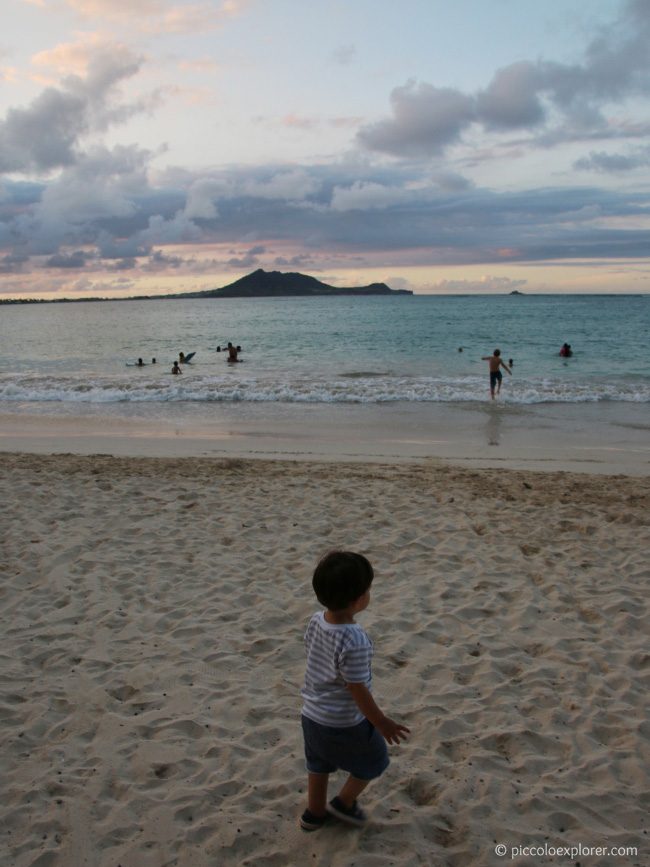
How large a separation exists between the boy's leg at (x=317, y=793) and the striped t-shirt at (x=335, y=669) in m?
0.37

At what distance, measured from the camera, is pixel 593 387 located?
23031 mm

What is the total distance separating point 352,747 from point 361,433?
11.8 m

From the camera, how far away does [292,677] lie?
14.7ft

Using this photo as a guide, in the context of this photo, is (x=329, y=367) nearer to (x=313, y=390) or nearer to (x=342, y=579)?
(x=313, y=390)

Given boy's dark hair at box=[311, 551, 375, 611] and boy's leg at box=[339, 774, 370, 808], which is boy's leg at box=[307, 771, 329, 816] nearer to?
boy's leg at box=[339, 774, 370, 808]

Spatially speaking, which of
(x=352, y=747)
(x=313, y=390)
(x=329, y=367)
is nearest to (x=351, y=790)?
(x=352, y=747)

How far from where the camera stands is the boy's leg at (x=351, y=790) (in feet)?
10.1

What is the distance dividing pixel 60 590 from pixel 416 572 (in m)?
3.28

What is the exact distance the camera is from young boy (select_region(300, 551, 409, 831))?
268 centimetres

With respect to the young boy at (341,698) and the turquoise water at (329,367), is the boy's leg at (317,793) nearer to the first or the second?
the young boy at (341,698)

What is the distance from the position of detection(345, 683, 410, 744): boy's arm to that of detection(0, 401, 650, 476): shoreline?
29.0 feet

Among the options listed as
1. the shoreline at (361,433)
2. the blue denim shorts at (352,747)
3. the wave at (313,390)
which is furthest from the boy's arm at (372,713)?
the wave at (313,390)

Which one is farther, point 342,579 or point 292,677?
point 292,677

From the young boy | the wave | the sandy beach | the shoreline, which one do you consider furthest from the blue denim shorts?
the wave
